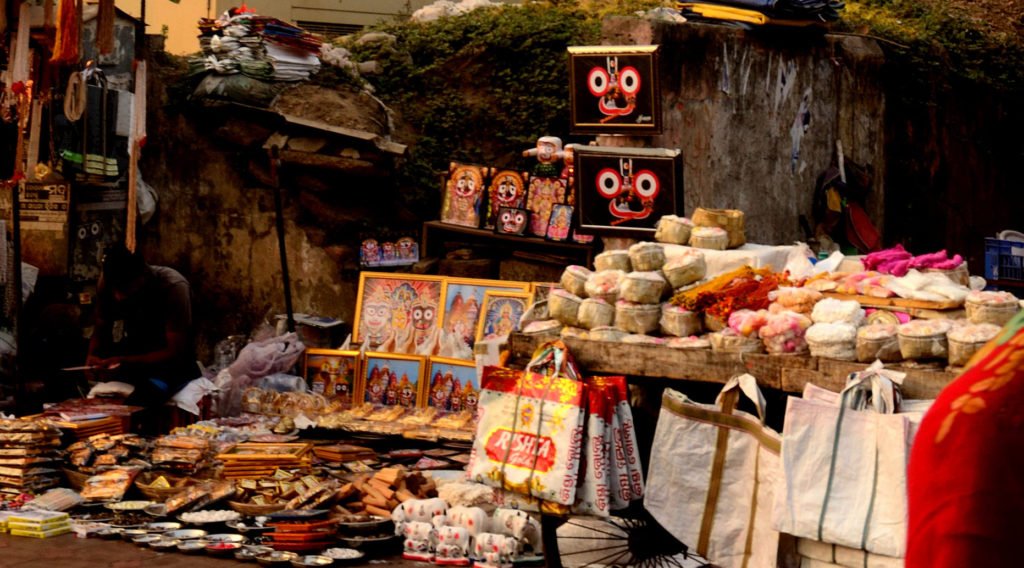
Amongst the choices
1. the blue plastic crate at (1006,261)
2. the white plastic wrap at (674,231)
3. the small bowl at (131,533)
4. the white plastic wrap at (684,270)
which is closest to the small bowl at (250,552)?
the small bowl at (131,533)

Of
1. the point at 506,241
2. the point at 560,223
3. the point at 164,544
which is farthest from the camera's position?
the point at 506,241

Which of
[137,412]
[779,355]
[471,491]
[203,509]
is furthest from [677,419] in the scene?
[137,412]

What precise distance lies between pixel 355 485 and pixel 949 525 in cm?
634

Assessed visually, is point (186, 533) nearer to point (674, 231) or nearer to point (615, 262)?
point (615, 262)

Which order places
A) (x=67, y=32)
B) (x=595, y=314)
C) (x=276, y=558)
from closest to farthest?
(x=595, y=314)
(x=276, y=558)
(x=67, y=32)

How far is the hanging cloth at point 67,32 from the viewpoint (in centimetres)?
837

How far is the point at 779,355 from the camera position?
15.9ft

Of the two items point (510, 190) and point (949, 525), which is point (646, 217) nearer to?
point (510, 190)

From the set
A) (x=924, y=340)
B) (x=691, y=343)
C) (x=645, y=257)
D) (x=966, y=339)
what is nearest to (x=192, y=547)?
(x=645, y=257)

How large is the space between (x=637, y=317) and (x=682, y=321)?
0.79ft

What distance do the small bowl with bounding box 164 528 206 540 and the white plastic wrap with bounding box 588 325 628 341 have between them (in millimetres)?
2811

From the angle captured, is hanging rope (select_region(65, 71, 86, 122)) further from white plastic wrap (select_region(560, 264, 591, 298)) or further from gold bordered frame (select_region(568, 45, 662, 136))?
white plastic wrap (select_region(560, 264, 591, 298))

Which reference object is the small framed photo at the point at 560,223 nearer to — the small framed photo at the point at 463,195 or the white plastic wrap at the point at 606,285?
the small framed photo at the point at 463,195

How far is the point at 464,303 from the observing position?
33.4 feet
